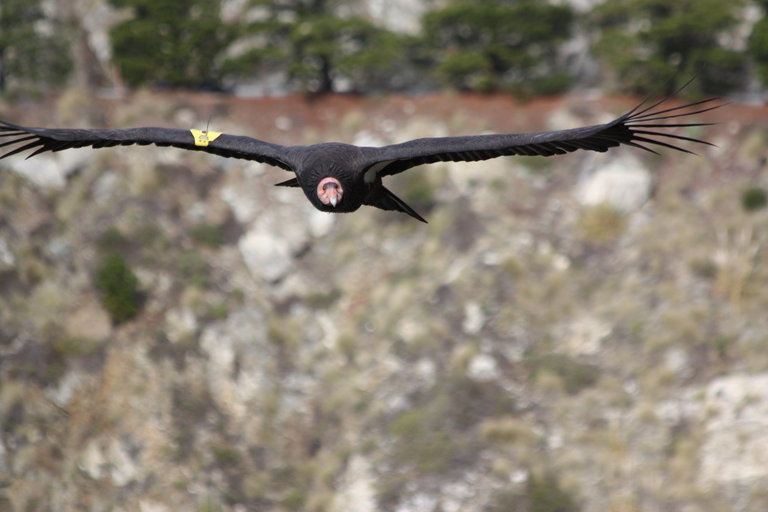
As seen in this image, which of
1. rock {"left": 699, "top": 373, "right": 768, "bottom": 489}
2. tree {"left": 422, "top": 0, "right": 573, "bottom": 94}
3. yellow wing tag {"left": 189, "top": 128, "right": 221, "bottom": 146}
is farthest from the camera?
tree {"left": 422, "top": 0, "right": 573, "bottom": 94}

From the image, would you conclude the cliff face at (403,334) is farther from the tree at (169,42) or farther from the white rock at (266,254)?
the tree at (169,42)

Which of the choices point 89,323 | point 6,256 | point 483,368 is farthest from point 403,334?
point 6,256

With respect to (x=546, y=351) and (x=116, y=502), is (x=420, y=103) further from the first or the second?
(x=116, y=502)

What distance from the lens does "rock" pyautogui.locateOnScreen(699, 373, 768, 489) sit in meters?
24.4

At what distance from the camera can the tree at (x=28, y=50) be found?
135 ft

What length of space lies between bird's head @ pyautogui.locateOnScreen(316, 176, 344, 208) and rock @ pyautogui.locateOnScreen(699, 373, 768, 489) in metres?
16.6

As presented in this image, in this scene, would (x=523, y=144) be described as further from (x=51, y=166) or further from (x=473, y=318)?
(x=51, y=166)

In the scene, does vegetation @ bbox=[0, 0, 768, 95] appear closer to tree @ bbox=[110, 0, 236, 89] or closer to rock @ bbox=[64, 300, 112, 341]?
tree @ bbox=[110, 0, 236, 89]

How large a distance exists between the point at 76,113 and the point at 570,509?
82.1 feet

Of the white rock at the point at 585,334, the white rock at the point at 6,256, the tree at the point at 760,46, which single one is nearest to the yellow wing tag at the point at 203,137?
the white rock at the point at 585,334

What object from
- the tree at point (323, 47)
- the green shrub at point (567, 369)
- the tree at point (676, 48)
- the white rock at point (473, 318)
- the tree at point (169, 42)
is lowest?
the green shrub at point (567, 369)

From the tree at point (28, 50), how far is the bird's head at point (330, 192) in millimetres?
32217

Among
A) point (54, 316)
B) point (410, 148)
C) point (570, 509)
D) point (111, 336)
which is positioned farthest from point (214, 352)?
point (410, 148)

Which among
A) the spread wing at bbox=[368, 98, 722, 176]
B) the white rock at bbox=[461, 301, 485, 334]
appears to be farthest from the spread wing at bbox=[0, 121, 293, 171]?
the white rock at bbox=[461, 301, 485, 334]
